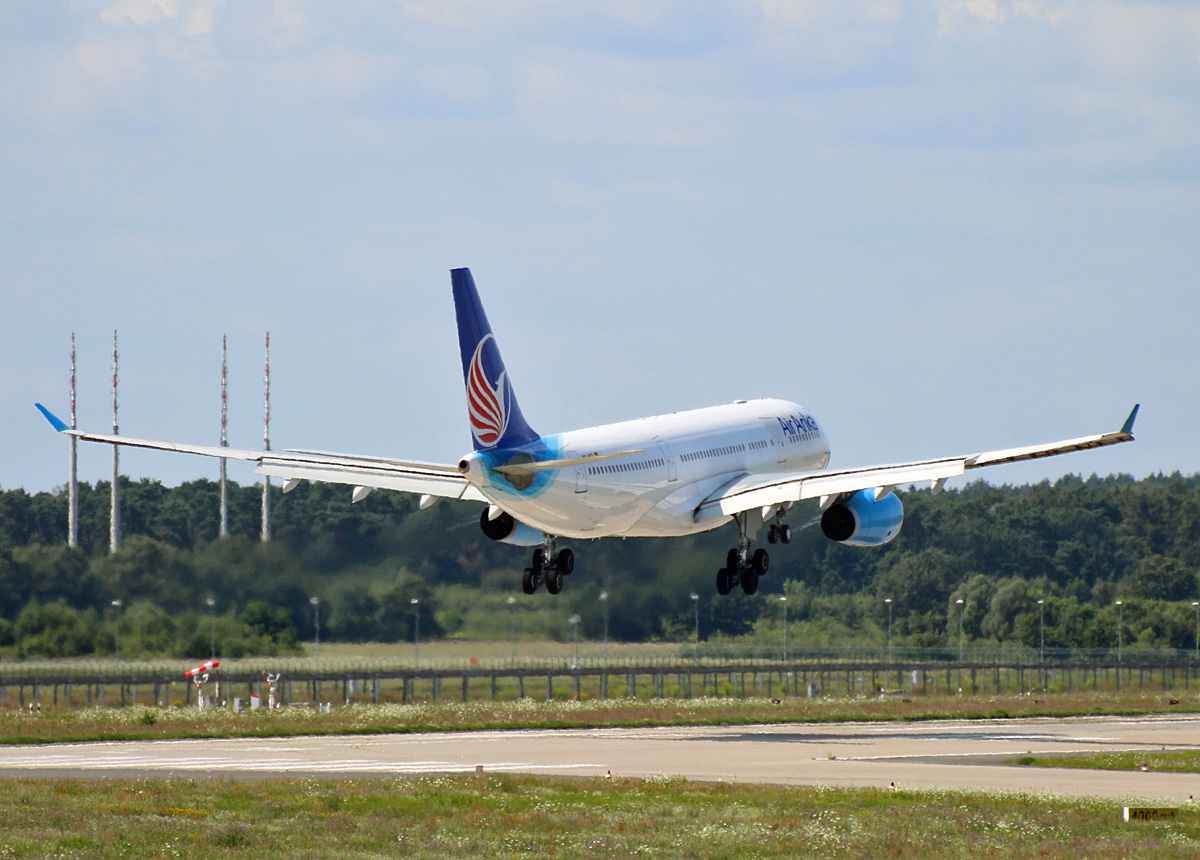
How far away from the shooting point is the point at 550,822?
1394 inches

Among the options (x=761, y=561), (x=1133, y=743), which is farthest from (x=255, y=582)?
(x=1133, y=743)

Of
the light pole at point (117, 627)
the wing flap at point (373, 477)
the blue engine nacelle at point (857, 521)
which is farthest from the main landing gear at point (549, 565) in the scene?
the light pole at point (117, 627)

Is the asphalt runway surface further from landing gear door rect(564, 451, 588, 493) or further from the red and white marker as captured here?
landing gear door rect(564, 451, 588, 493)

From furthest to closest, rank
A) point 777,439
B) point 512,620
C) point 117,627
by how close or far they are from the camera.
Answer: point 512,620 → point 117,627 → point 777,439

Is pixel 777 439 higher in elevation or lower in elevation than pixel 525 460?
higher

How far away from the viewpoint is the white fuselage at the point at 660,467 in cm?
4603

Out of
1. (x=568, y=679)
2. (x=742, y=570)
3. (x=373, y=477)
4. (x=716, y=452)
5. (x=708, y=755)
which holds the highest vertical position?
(x=716, y=452)

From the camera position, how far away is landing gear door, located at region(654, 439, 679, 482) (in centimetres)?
5131

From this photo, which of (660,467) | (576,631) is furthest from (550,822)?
(576,631)

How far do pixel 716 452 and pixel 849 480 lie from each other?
17.0 feet

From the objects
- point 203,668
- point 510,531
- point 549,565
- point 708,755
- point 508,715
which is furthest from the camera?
point 508,715

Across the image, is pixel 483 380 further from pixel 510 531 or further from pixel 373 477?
pixel 373 477

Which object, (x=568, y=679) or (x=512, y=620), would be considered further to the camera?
(x=568, y=679)

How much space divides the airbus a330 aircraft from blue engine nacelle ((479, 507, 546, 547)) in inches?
2.1
